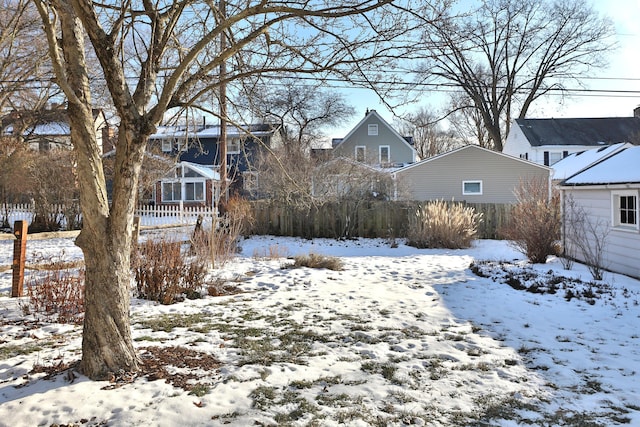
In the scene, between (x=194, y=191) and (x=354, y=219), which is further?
(x=194, y=191)

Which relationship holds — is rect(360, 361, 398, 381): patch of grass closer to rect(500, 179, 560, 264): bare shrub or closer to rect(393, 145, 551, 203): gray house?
rect(500, 179, 560, 264): bare shrub

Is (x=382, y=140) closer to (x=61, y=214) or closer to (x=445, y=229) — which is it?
(x=445, y=229)

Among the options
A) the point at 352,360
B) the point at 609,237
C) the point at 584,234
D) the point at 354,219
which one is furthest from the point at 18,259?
the point at 354,219

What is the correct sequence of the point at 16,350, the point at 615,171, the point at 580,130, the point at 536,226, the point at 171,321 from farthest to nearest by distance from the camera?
1. the point at 580,130
2. the point at 536,226
3. the point at 615,171
4. the point at 171,321
5. the point at 16,350

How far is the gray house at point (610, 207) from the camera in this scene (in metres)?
8.73

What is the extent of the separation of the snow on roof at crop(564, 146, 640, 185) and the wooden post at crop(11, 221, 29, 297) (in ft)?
34.9

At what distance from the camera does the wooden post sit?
637 centimetres

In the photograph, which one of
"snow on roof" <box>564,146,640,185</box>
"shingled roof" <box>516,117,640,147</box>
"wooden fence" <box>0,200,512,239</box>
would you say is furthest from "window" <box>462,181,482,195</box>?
"snow on roof" <box>564,146,640,185</box>

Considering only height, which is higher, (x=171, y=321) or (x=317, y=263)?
(x=317, y=263)

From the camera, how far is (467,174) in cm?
2398

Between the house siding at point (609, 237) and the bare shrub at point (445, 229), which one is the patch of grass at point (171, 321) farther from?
the bare shrub at point (445, 229)

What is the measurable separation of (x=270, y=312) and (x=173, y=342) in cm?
172

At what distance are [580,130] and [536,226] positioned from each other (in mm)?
27270

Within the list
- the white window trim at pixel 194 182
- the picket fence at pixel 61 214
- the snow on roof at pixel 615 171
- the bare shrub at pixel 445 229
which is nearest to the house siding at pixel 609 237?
the snow on roof at pixel 615 171
